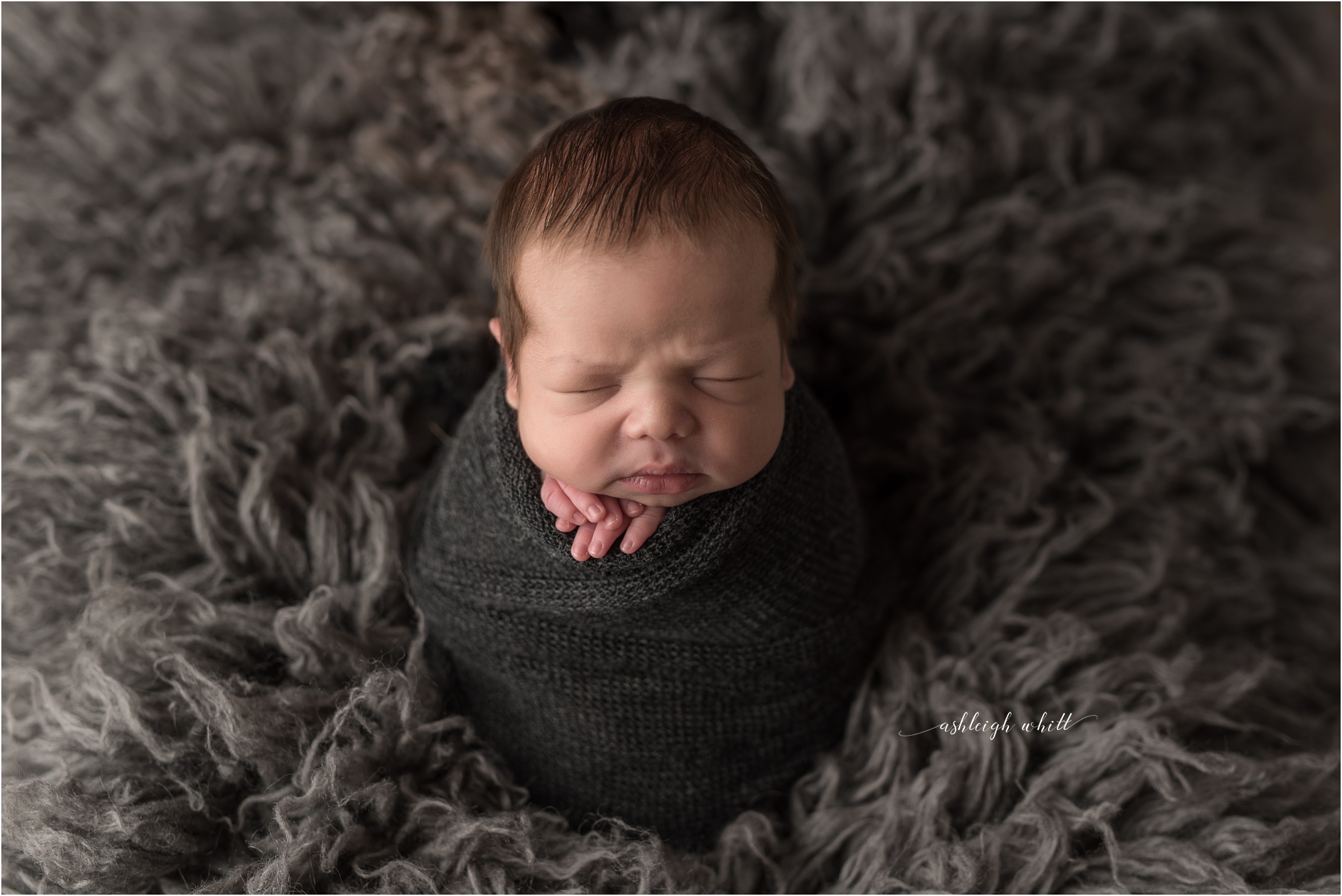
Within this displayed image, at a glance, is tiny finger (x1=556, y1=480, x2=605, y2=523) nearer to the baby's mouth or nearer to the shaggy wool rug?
the baby's mouth

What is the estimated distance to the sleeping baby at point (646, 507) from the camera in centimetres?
60

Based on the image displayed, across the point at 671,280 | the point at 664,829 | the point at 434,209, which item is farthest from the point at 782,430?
the point at 434,209

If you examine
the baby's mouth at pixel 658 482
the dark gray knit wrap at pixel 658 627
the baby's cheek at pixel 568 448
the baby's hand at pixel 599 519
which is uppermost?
the baby's cheek at pixel 568 448

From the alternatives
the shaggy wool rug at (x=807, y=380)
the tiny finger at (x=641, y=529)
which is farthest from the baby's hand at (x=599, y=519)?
the shaggy wool rug at (x=807, y=380)

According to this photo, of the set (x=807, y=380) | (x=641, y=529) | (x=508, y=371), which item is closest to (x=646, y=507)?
(x=641, y=529)

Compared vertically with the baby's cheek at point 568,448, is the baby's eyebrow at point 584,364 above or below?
above

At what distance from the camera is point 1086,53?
3.37 feet

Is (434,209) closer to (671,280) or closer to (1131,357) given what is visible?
(671,280)

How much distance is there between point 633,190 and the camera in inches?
23.3

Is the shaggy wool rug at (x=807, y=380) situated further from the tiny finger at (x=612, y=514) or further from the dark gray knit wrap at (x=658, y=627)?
the tiny finger at (x=612, y=514)

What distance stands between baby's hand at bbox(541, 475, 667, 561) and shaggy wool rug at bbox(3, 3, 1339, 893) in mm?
175

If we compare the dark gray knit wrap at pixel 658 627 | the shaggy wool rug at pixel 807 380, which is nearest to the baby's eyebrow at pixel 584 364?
the dark gray knit wrap at pixel 658 627

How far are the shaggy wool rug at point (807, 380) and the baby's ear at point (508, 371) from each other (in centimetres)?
16

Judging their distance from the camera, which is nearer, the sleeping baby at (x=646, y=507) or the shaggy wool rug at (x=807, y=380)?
the sleeping baby at (x=646, y=507)
